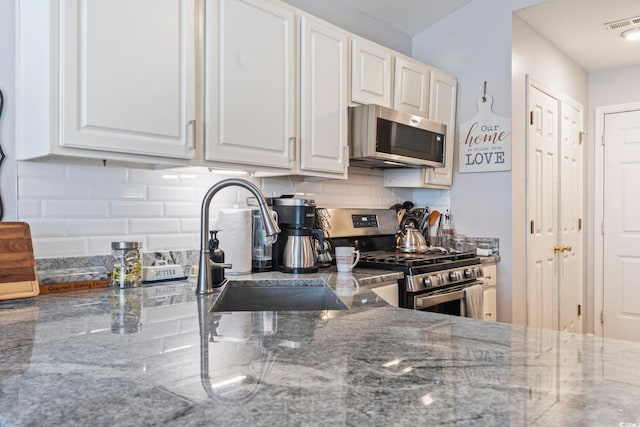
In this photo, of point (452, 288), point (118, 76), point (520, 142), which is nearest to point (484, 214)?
point (520, 142)

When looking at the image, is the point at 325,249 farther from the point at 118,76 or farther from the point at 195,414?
the point at 195,414

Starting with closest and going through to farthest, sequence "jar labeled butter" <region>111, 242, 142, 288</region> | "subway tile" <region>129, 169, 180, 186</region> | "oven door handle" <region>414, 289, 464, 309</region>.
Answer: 1. "jar labeled butter" <region>111, 242, 142, 288</region>
2. "subway tile" <region>129, 169, 180, 186</region>
3. "oven door handle" <region>414, 289, 464, 309</region>

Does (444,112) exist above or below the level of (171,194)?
above

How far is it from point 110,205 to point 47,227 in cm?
25

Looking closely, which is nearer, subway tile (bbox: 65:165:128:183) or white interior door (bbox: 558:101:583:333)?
subway tile (bbox: 65:165:128:183)

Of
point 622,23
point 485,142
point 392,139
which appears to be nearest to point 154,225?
point 392,139

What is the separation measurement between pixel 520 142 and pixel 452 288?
1.24 m

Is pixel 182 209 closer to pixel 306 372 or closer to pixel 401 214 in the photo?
pixel 306 372

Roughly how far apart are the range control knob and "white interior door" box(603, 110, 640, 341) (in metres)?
2.38

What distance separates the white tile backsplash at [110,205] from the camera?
1.78m

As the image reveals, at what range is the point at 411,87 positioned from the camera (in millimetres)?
3068

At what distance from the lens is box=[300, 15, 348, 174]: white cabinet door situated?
2.34 meters

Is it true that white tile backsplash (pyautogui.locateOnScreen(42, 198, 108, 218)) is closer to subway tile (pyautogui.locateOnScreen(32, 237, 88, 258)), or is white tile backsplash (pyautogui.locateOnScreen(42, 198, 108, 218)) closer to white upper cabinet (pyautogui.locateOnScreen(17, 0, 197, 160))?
subway tile (pyautogui.locateOnScreen(32, 237, 88, 258))

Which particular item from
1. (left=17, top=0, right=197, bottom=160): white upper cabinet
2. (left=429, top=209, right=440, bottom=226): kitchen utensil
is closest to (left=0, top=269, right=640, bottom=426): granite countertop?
(left=17, top=0, right=197, bottom=160): white upper cabinet
